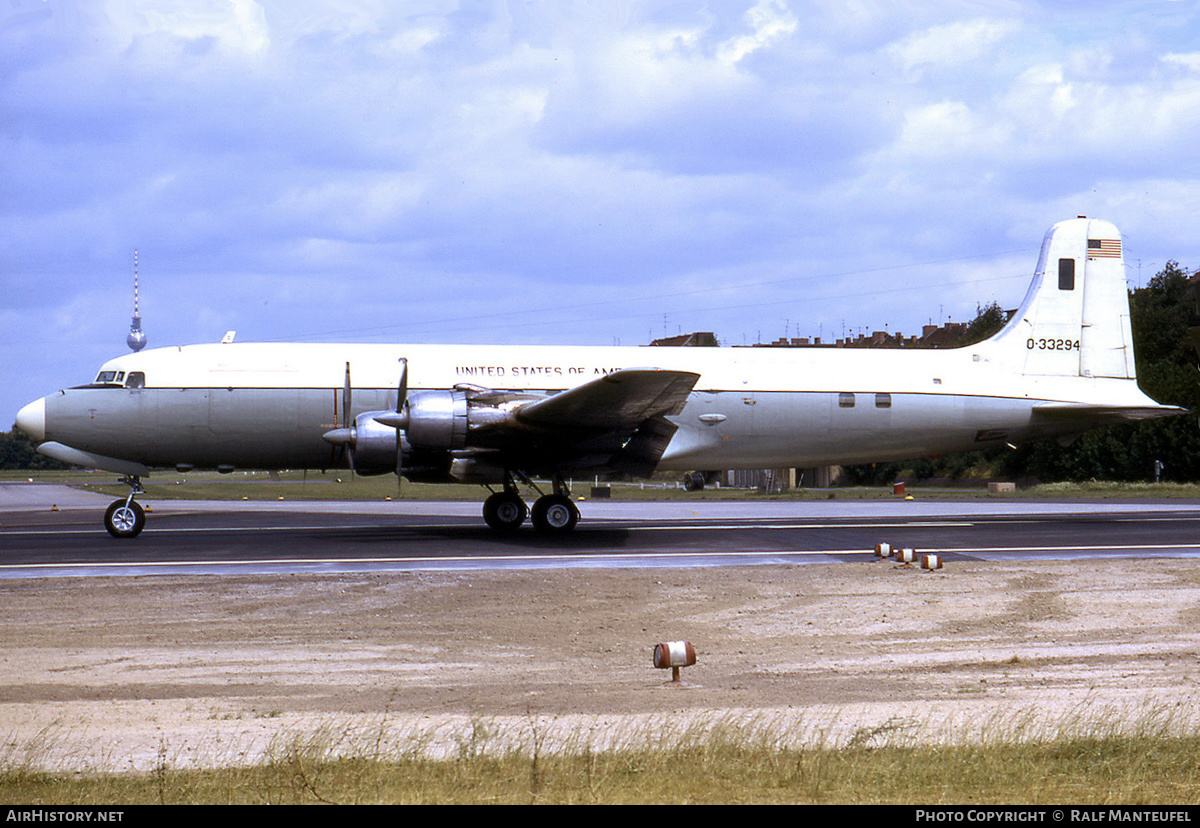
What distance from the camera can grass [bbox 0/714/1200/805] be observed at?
6.60 metres

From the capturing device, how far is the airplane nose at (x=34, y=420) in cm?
2384

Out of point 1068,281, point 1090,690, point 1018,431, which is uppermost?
point 1068,281

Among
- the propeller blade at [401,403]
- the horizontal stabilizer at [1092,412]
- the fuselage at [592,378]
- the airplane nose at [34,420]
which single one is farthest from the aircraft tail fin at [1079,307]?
the airplane nose at [34,420]

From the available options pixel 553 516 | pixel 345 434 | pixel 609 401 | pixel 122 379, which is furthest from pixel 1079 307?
pixel 122 379

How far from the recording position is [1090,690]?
33.6 ft

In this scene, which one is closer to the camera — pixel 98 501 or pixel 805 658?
pixel 805 658

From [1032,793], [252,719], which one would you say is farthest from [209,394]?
[1032,793]

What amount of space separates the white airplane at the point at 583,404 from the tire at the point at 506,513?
0.11ft

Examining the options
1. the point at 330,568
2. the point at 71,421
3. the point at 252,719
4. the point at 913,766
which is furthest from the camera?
the point at 71,421

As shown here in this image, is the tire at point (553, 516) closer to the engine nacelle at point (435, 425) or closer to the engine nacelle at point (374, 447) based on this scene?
the engine nacelle at point (435, 425)

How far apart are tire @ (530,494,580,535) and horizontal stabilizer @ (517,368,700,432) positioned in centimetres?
213

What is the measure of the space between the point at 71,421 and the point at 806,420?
16970 mm

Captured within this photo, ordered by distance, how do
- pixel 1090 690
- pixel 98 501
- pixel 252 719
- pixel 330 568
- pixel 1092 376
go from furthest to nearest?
pixel 98 501, pixel 1092 376, pixel 330 568, pixel 1090 690, pixel 252 719

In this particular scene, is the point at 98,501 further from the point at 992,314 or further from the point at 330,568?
the point at 992,314
